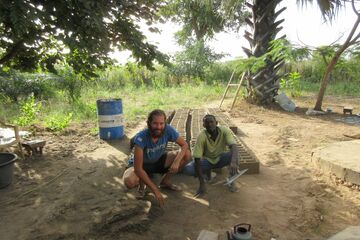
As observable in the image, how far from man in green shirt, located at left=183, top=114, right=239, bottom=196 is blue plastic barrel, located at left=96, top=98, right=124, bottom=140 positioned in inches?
106

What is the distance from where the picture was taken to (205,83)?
1673cm

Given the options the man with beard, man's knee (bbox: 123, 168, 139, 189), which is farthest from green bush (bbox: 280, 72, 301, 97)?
man's knee (bbox: 123, 168, 139, 189)

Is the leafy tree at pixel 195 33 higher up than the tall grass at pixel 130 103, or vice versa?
the leafy tree at pixel 195 33

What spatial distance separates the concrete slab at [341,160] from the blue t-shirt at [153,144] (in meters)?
2.20

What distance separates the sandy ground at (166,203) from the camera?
2.84 meters

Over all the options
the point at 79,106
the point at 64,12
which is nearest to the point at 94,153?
the point at 64,12

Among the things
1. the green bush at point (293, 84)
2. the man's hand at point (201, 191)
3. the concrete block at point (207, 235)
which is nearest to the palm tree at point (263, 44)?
the green bush at point (293, 84)

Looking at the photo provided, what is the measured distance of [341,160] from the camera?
412 cm

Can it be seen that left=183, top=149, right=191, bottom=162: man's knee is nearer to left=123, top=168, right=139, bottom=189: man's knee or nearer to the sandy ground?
the sandy ground

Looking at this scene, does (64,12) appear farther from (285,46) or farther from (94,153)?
(285,46)

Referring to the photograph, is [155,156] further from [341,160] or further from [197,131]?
[341,160]

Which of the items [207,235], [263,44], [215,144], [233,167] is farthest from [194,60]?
[207,235]

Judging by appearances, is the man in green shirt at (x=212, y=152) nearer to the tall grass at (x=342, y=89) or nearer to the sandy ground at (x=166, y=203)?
the sandy ground at (x=166, y=203)

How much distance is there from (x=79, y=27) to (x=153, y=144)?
1514 millimetres
